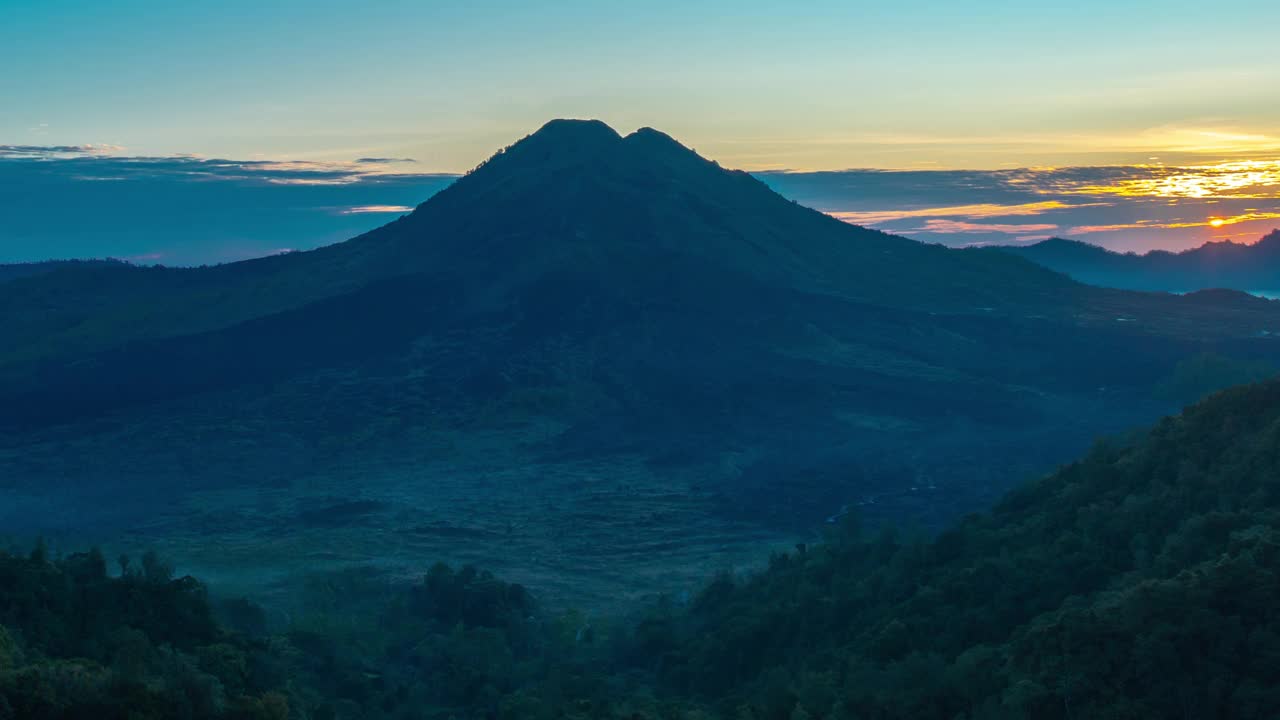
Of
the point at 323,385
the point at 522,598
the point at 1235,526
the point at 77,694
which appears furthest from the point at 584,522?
the point at 77,694

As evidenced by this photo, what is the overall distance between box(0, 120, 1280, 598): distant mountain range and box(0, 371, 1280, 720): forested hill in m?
9.91

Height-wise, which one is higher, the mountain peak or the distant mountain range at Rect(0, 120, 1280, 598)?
the mountain peak

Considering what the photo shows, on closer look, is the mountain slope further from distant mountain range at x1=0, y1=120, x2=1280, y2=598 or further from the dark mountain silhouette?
the dark mountain silhouette

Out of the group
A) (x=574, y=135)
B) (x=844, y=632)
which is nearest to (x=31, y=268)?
(x=574, y=135)

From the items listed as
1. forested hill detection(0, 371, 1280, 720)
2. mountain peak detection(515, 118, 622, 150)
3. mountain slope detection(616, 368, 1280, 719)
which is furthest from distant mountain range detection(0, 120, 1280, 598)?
mountain slope detection(616, 368, 1280, 719)

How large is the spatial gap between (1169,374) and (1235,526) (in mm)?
60008

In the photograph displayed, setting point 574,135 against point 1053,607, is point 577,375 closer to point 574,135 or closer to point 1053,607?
point 574,135

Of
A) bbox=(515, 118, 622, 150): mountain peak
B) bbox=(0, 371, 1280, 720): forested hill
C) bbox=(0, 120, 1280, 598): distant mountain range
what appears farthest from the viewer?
bbox=(515, 118, 622, 150): mountain peak

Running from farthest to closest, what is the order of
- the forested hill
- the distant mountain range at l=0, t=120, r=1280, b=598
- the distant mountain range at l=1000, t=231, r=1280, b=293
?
the distant mountain range at l=1000, t=231, r=1280, b=293, the distant mountain range at l=0, t=120, r=1280, b=598, the forested hill

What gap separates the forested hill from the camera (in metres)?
19.1

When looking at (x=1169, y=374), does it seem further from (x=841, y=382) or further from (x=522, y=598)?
(x=522, y=598)

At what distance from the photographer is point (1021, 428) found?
71750 mm

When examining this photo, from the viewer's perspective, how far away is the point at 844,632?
3056 centimetres

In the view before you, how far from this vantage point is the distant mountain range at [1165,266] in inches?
6152
